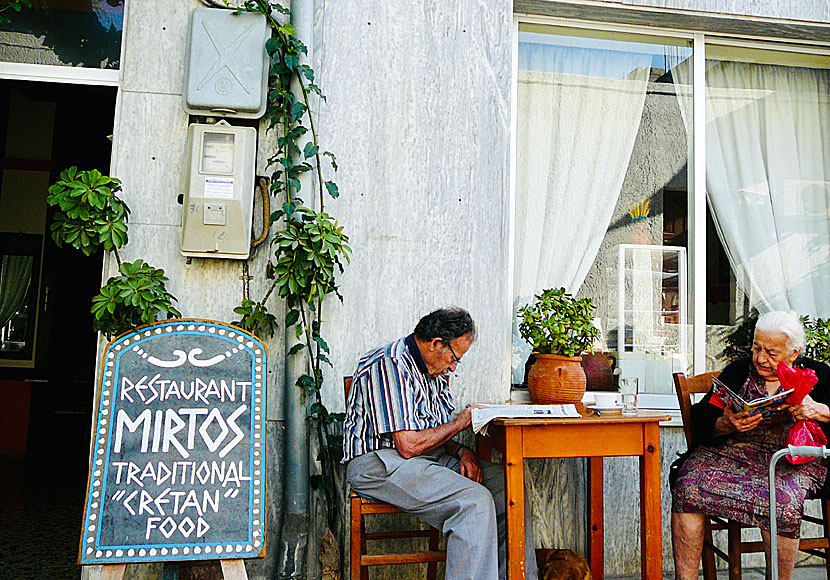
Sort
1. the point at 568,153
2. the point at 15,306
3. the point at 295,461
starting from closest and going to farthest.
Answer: the point at 295,461
the point at 568,153
the point at 15,306

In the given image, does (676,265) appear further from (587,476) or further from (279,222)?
(279,222)

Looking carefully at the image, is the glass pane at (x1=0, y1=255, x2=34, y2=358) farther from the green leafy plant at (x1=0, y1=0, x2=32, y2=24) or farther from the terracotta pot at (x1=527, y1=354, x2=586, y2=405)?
the terracotta pot at (x1=527, y1=354, x2=586, y2=405)

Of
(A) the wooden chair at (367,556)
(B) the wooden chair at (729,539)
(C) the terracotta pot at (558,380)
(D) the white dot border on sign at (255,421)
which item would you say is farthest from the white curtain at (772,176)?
(D) the white dot border on sign at (255,421)

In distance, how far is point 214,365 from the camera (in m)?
2.60

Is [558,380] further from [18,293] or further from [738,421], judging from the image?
[18,293]

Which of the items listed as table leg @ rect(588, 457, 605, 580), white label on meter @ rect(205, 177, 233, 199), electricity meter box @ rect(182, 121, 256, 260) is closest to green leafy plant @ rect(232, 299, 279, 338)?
electricity meter box @ rect(182, 121, 256, 260)

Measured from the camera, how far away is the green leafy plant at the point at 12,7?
130 inches

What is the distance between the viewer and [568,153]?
380 centimetres

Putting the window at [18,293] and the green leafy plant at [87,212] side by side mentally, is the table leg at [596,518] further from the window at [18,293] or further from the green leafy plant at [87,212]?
the window at [18,293]

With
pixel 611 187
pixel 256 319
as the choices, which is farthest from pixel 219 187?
pixel 611 187

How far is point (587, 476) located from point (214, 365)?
168cm

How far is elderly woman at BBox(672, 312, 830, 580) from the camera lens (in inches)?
108

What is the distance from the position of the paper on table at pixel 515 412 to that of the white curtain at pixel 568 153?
85cm

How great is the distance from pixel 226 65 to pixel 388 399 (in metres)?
1.51
